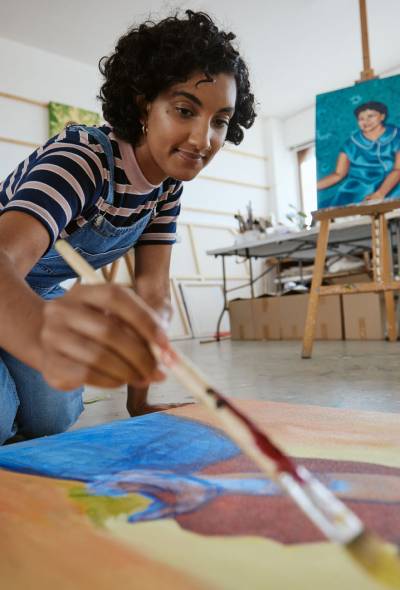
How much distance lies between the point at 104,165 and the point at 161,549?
681 mm

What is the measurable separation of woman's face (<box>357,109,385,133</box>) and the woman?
1397mm

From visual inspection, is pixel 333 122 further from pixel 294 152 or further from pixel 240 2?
pixel 294 152

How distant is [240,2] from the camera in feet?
14.6

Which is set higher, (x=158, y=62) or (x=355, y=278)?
(x=158, y=62)

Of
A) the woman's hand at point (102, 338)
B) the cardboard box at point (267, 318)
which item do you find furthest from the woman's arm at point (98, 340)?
the cardboard box at point (267, 318)

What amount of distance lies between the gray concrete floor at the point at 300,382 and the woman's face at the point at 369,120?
111cm

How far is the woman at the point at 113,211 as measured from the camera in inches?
16.8

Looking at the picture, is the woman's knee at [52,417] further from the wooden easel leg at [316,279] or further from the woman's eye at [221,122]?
the wooden easel leg at [316,279]

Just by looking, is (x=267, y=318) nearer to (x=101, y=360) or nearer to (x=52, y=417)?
(x=52, y=417)

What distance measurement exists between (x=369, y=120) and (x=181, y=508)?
2.37 metres

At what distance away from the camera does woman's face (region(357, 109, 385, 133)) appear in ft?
8.17

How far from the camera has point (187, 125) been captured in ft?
3.21

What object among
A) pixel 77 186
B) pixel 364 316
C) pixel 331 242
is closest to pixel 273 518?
pixel 77 186

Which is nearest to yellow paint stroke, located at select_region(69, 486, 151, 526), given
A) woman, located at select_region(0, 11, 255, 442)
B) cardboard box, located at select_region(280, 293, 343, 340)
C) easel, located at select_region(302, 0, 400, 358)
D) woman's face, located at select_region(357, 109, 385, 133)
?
woman, located at select_region(0, 11, 255, 442)
